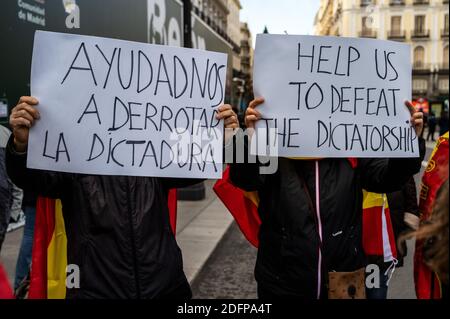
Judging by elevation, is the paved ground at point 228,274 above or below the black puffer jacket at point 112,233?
below

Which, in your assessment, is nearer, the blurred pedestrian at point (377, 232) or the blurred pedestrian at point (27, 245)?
the blurred pedestrian at point (377, 232)

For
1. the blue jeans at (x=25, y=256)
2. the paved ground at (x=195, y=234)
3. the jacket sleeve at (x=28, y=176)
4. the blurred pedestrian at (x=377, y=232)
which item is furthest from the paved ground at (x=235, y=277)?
the jacket sleeve at (x=28, y=176)

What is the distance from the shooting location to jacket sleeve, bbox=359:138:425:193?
2.34m

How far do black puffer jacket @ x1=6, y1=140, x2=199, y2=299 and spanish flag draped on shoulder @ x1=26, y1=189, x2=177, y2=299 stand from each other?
6 centimetres

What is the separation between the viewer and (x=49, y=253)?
2217 mm

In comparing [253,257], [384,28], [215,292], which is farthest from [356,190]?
[384,28]

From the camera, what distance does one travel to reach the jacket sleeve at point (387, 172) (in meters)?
2.34

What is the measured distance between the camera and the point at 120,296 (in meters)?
2.07

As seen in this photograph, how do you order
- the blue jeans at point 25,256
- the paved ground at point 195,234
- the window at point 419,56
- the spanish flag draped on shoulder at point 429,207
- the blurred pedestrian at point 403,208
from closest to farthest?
the spanish flag draped on shoulder at point 429,207
the blurred pedestrian at point 403,208
the blue jeans at point 25,256
the paved ground at point 195,234
the window at point 419,56

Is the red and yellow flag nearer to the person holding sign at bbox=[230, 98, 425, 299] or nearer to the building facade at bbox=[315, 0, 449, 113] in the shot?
the person holding sign at bbox=[230, 98, 425, 299]

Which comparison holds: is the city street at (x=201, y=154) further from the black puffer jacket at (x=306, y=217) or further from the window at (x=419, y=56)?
the window at (x=419, y=56)

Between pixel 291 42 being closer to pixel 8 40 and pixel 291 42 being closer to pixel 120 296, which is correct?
pixel 120 296

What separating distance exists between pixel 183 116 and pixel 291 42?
0.60 metres

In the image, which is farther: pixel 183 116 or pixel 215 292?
pixel 215 292
